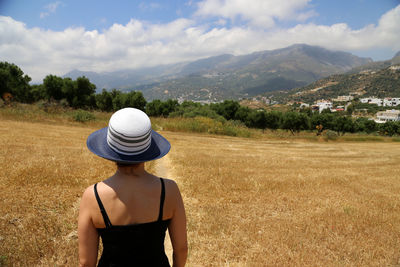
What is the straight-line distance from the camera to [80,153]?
430 inches

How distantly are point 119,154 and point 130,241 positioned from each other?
74cm

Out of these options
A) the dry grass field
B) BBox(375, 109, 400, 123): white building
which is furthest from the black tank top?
BBox(375, 109, 400, 123): white building

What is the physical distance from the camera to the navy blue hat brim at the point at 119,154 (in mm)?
1857

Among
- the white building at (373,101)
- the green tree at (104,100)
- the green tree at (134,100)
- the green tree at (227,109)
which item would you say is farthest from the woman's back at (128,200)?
the white building at (373,101)

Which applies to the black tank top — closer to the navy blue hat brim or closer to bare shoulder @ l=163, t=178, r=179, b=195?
bare shoulder @ l=163, t=178, r=179, b=195

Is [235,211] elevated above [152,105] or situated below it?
below

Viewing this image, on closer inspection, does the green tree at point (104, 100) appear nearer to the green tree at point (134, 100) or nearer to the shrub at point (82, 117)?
the green tree at point (134, 100)

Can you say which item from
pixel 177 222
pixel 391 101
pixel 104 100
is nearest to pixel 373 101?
pixel 391 101

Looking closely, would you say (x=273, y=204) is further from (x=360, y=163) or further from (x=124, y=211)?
(x=360, y=163)

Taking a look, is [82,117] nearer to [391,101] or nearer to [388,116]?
[388,116]

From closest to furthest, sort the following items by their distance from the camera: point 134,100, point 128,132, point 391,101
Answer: point 128,132, point 134,100, point 391,101

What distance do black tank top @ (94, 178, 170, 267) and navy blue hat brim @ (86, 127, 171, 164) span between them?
27 centimetres

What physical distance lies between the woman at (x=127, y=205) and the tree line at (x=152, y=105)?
3117 centimetres

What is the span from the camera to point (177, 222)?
2189 millimetres
